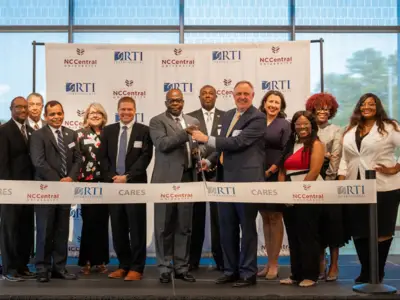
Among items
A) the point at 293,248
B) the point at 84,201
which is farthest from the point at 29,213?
the point at 293,248

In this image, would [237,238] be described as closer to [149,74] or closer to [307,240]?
[307,240]

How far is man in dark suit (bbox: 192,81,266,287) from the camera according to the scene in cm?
509

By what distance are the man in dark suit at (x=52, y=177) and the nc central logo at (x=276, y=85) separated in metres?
2.54

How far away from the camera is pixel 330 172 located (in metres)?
5.46

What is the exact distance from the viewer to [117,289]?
5.04 meters

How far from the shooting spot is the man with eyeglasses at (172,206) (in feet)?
17.7

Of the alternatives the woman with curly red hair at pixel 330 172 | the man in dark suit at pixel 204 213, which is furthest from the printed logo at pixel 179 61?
the woman with curly red hair at pixel 330 172

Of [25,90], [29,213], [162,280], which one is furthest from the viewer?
[25,90]

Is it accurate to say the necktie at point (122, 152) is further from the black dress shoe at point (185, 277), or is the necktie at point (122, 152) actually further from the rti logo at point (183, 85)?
the rti logo at point (183, 85)

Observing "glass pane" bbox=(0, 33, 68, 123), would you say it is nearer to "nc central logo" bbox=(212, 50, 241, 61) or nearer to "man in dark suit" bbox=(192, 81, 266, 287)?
"nc central logo" bbox=(212, 50, 241, 61)

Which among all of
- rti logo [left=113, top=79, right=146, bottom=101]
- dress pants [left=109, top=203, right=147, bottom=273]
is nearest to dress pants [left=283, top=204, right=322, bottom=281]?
dress pants [left=109, top=203, right=147, bottom=273]

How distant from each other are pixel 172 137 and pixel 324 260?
179cm

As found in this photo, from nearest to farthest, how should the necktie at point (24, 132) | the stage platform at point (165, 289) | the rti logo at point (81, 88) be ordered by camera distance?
the stage platform at point (165, 289) → the necktie at point (24, 132) → the rti logo at point (81, 88)

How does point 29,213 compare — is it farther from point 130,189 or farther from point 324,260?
point 324,260
